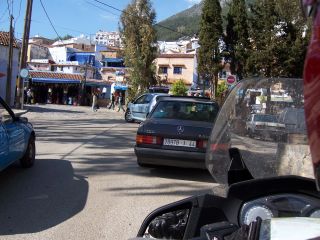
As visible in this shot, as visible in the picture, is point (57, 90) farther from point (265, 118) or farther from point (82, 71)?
point (265, 118)

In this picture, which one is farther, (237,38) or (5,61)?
(5,61)

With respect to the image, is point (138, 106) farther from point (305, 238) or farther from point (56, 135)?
point (305, 238)

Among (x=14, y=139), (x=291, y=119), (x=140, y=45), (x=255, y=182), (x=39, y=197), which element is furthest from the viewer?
(x=140, y=45)

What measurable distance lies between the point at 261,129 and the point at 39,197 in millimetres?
4531

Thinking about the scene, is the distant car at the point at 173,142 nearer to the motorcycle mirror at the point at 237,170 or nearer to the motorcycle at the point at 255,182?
the motorcycle at the point at 255,182

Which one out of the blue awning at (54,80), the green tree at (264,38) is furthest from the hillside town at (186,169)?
the blue awning at (54,80)

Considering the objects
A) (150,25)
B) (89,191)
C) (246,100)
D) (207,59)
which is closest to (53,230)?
(89,191)

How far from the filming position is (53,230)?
552 cm

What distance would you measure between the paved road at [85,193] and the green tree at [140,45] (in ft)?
112

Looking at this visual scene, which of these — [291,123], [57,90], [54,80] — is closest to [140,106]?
[291,123]

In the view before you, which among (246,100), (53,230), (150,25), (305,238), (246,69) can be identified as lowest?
(53,230)

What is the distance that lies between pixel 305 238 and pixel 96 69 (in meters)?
71.4

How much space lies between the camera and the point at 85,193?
7.35 meters

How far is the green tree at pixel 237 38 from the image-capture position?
110 feet
